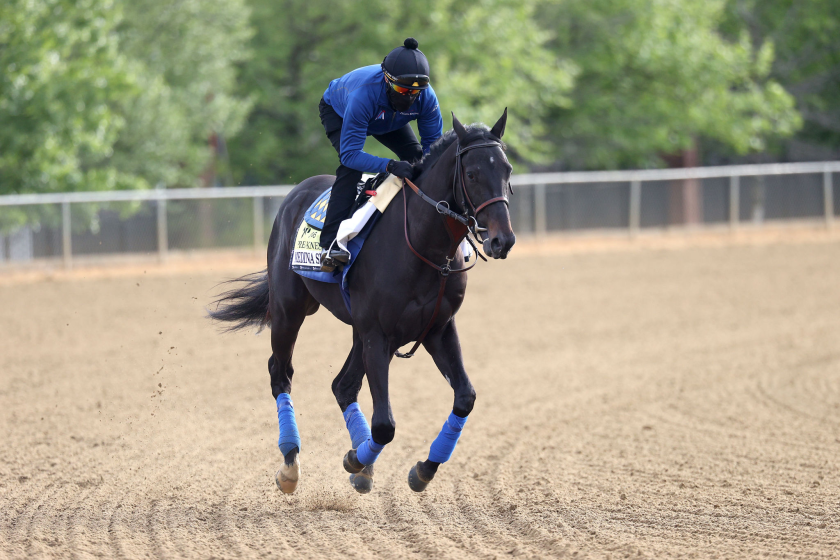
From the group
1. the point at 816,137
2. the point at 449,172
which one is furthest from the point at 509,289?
the point at 816,137

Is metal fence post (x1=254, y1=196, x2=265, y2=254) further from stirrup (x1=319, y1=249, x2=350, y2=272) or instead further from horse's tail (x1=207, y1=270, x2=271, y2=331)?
stirrup (x1=319, y1=249, x2=350, y2=272)

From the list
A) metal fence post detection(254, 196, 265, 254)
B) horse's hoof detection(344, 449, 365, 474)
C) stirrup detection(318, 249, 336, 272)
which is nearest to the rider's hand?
stirrup detection(318, 249, 336, 272)

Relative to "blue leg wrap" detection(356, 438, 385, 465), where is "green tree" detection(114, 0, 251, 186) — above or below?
above

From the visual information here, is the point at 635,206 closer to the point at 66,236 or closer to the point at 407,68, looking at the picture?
the point at 66,236

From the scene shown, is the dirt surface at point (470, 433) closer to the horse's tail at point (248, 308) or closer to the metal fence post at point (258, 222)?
the horse's tail at point (248, 308)

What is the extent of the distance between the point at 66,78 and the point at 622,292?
12145 mm

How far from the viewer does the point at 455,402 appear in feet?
18.4

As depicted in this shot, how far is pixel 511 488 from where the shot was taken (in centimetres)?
622

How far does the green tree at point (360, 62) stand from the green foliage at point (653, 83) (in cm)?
237

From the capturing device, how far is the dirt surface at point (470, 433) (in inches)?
204

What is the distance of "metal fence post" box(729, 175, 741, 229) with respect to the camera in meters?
23.1

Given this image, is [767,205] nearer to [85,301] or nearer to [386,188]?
[85,301]

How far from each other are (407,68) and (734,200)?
19.9 metres

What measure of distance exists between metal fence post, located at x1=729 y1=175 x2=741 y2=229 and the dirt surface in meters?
7.50
